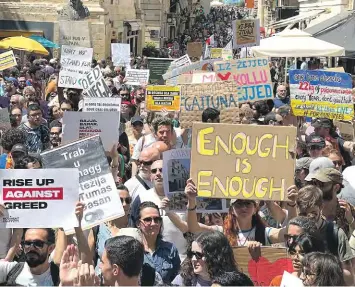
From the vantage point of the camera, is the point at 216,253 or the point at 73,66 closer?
the point at 216,253

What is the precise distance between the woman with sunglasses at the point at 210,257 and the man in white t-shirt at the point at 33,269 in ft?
2.83

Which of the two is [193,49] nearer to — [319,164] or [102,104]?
[102,104]

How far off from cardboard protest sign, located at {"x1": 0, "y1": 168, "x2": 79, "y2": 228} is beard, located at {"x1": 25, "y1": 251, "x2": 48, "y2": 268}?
0.45 m

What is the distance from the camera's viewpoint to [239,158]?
6996 millimetres

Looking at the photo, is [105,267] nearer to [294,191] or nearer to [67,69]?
[294,191]

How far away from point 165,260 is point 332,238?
1126mm

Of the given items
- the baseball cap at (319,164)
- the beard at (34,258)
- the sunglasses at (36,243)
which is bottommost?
the beard at (34,258)

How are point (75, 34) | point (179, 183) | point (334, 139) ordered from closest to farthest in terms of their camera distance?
point (179, 183)
point (334, 139)
point (75, 34)

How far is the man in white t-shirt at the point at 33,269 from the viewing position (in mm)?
5699

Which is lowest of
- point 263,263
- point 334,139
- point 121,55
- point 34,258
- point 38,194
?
point 121,55

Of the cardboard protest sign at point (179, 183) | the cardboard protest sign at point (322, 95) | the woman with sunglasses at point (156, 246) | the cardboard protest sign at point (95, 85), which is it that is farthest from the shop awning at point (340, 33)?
the woman with sunglasses at point (156, 246)

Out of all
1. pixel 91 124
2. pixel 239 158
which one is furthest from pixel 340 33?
pixel 239 158

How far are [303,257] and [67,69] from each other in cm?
979

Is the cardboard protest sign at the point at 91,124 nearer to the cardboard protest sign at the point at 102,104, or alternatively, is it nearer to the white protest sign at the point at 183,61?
the cardboard protest sign at the point at 102,104
